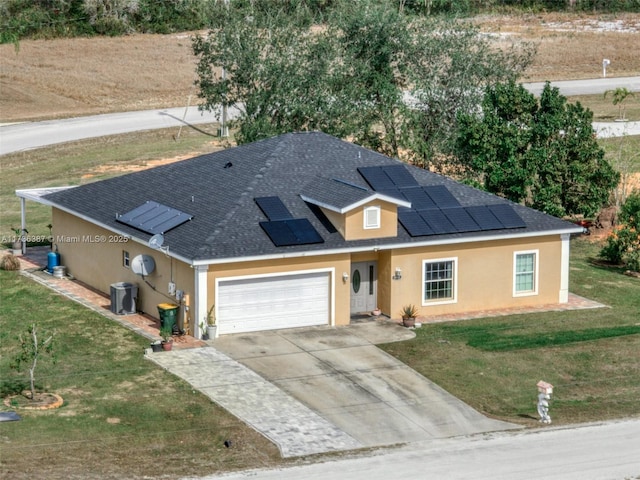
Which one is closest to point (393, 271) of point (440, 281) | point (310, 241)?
point (440, 281)

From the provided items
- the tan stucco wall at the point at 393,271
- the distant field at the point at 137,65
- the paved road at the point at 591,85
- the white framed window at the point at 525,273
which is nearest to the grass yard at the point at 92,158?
the distant field at the point at 137,65

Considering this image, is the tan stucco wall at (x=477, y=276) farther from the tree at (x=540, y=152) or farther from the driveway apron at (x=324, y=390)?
the tree at (x=540, y=152)

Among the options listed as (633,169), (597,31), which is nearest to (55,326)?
(633,169)

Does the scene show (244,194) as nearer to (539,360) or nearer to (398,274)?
(398,274)

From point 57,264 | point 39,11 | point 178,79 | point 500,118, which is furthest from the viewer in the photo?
point 39,11

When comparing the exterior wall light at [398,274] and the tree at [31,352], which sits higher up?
the exterior wall light at [398,274]

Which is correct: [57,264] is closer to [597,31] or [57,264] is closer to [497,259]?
[497,259]
